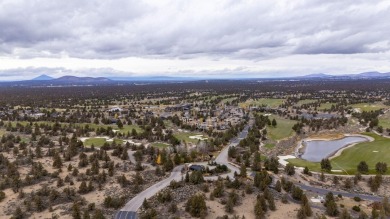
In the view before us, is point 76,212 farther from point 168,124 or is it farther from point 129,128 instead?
point 168,124

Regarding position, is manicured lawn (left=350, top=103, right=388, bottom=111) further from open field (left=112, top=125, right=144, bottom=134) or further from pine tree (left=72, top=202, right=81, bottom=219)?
pine tree (left=72, top=202, right=81, bottom=219)

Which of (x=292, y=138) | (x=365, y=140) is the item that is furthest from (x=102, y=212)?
(x=365, y=140)

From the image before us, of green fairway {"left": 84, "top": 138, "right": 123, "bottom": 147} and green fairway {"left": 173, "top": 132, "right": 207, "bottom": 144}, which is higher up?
green fairway {"left": 84, "top": 138, "right": 123, "bottom": 147}

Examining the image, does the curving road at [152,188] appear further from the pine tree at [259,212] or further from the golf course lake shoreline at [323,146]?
the golf course lake shoreline at [323,146]

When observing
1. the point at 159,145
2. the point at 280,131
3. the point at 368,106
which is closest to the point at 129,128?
the point at 159,145

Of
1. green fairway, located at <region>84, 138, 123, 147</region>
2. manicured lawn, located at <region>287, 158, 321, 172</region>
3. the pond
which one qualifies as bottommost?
the pond

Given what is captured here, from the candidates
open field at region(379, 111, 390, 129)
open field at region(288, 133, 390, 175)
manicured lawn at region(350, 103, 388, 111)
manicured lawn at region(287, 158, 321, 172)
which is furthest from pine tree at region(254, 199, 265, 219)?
manicured lawn at region(350, 103, 388, 111)

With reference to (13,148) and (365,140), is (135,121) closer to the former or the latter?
(13,148)
